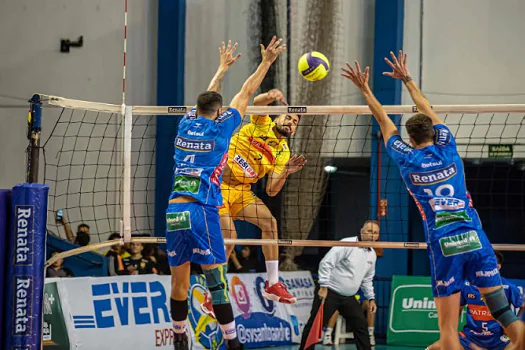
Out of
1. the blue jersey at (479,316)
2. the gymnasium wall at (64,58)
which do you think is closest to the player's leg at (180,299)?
the blue jersey at (479,316)

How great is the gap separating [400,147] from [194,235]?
6.04 ft

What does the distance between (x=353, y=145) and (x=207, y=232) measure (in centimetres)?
868

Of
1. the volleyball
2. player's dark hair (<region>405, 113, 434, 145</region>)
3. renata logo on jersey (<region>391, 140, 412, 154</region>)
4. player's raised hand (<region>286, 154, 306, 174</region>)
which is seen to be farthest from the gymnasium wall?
player's dark hair (<region>405, 113, 434, 145</region>)

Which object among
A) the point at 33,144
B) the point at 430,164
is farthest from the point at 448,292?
the point at 33,144

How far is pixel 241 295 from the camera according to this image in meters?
12.6

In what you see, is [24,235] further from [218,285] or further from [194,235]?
[218,285]

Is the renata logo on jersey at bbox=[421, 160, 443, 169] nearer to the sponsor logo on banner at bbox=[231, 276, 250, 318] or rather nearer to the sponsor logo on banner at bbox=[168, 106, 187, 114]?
the sponsor logo on banner at bbox=[168, 106, 187, 114]

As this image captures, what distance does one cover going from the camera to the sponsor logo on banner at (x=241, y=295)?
1254 cm

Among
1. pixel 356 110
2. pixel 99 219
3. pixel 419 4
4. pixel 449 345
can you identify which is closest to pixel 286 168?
pixel 356 110

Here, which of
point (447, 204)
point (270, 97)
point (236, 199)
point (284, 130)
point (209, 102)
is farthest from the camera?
point (284, 130)

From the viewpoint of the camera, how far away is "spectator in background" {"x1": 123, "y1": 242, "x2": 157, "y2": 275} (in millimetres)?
12320

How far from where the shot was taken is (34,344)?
619 centimetres

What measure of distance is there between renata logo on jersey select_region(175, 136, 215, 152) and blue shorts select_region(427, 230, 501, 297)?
2032mm

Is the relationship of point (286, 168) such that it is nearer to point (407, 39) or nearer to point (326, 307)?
point (326, 307)
